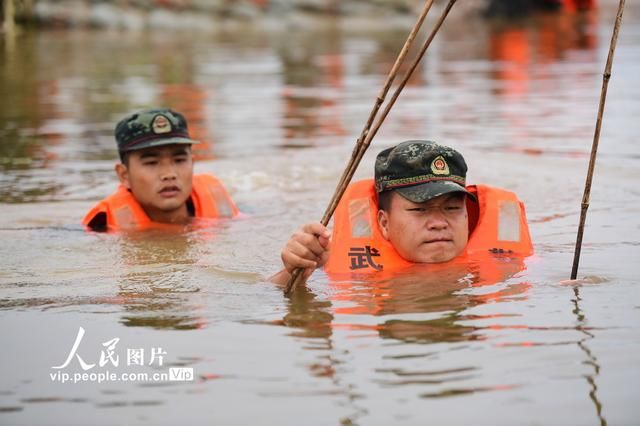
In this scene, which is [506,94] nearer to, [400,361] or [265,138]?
[265,138]

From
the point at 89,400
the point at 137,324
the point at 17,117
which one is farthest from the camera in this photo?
the point at 17,117

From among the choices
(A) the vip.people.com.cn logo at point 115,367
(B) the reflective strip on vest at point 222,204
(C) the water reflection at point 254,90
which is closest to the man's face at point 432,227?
(A) the vip.people.com.cn logo at point 115,367

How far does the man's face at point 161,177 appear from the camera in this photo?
837 centimetres

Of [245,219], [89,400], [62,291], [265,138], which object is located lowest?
[89,400]

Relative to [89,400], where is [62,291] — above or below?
above

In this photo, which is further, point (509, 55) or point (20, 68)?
point (509, 55)

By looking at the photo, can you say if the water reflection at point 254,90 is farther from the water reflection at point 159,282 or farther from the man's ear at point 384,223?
the man's ear at point 384,223

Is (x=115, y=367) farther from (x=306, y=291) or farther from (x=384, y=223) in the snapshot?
(x=384, y=223)

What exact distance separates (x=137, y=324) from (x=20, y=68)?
1693 cm

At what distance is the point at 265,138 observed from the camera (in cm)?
1280

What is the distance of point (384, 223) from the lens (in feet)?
21.0

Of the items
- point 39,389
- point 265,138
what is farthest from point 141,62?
point 39,389

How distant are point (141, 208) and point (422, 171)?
299 centimetres

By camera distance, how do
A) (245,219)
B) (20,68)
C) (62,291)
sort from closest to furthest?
(62,291) → (245,219) → (20,68)
